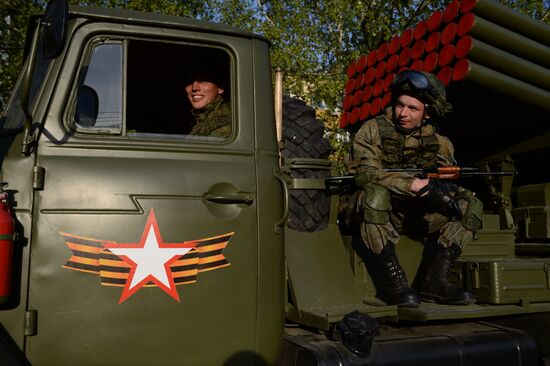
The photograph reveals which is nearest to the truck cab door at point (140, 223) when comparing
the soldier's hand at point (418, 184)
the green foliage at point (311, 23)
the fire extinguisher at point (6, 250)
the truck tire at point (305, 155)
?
the fire extinguisher at point (6, 250)

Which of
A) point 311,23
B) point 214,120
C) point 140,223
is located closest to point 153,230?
point 140,223

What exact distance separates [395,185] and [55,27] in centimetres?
196

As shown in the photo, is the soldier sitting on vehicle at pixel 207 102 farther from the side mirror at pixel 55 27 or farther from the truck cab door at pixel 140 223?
the side mirror at pixel 55 27

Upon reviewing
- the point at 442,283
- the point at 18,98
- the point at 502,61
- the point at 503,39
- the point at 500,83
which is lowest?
the point at 442,283

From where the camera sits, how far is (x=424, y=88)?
3.56m

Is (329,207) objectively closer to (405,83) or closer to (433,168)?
(433,168)

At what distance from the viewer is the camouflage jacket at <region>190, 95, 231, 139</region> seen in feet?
9.27

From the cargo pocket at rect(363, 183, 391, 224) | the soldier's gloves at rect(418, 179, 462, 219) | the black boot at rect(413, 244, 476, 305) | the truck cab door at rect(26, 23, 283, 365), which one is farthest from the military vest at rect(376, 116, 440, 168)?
the truck cab door at rect(26, 23, 283, 365)

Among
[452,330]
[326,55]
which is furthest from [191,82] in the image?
[326,55]

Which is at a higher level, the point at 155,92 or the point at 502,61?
the point at 502,61

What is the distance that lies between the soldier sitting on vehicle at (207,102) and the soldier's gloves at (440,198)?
119 cm

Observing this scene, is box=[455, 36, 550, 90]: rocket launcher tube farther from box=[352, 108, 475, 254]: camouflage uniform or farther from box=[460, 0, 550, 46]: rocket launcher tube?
box=[352, 108, 475, 254]: camouflage uniform

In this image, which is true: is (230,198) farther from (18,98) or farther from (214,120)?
(18,98)

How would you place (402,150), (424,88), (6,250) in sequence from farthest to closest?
1. (402,150)
2. (424,88)
3. (6,250)
